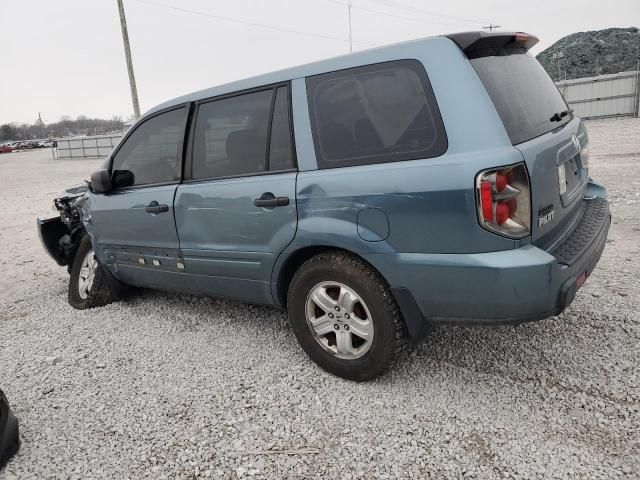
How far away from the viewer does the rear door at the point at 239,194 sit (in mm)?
2965

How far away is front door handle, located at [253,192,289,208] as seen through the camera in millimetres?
2879

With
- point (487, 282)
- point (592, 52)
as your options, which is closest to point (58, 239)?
point (487, 282)

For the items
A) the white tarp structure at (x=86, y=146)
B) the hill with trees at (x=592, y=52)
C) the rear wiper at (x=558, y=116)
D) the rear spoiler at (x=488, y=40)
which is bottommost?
the rear wiper at (x=558, y=116)

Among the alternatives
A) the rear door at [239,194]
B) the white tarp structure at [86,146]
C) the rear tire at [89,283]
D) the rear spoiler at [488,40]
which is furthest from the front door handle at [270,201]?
the white tarp structure at [86,146]

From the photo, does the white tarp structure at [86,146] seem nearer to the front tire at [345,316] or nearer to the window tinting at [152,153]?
the window tinting at [152,153]

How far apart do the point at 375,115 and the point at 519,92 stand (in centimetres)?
79

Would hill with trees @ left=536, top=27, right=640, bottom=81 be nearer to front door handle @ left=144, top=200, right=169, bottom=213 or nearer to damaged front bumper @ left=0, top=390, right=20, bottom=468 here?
front door handle @ left=144, top=200, right=169, bottom=213

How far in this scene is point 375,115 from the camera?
261cm

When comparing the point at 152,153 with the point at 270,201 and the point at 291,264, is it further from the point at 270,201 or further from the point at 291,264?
the point at 291,264

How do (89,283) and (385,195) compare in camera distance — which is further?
(89,283)

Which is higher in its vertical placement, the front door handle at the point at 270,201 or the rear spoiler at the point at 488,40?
the rear spoiler at the point at 488,40

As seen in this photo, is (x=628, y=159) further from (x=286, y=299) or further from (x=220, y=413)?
(x=220, y=413)

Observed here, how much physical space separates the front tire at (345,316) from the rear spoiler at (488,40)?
1.24 m

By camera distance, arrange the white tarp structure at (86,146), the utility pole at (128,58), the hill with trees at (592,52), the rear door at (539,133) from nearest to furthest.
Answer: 1. the rear door at (539,133)
2. the utility pole at (128,58)
3. the white tarp structure at (86,146)
4. the hill with trees at (592,52)
